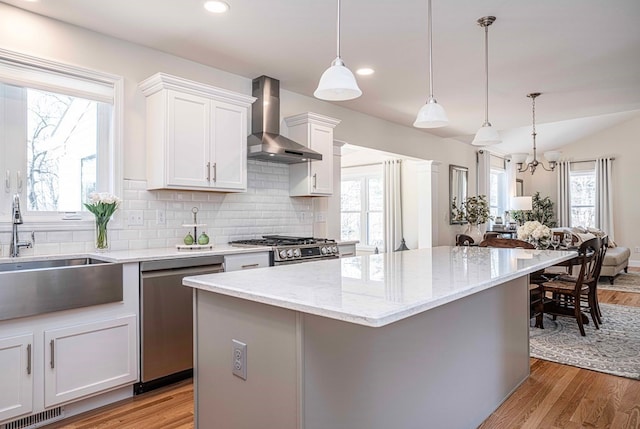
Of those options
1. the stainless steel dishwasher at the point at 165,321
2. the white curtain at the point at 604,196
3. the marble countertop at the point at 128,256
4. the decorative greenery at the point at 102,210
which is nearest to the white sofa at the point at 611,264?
the white curtain at the point at 604,196

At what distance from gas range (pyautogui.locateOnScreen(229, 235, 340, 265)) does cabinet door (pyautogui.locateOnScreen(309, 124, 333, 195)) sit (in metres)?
0.69

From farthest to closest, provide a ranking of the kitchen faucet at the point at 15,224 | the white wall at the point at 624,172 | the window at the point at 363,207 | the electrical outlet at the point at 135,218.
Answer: the white wall at the point at 624,172 < the window at the point at 363,207 < the electrical outlet at the point at 135,218 < the kitchen faucet at the point at 15,224

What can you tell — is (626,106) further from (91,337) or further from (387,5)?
(91,337)

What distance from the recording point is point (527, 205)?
886 centimetres

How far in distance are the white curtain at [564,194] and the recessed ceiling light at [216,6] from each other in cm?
1002

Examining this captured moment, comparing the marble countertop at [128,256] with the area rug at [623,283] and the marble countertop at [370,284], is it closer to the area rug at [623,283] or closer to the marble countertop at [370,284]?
the marble countertop at [370,284]

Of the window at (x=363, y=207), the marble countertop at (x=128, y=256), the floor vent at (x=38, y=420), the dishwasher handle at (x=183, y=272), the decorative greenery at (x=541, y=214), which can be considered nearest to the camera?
the floor vent at (x=38, y=420)

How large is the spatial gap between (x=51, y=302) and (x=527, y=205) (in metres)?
8.88

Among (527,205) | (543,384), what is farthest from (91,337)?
(527,205)

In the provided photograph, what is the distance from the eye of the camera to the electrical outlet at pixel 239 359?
5.06 feet

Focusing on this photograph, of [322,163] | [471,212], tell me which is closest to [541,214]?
[471,212]

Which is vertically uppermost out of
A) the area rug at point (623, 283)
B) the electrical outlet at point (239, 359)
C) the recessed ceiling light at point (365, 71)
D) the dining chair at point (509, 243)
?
the recessed ceiling light at point (365, 71)

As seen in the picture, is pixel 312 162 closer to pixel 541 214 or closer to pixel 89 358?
pixel 89 358

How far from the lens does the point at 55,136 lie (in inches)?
119
